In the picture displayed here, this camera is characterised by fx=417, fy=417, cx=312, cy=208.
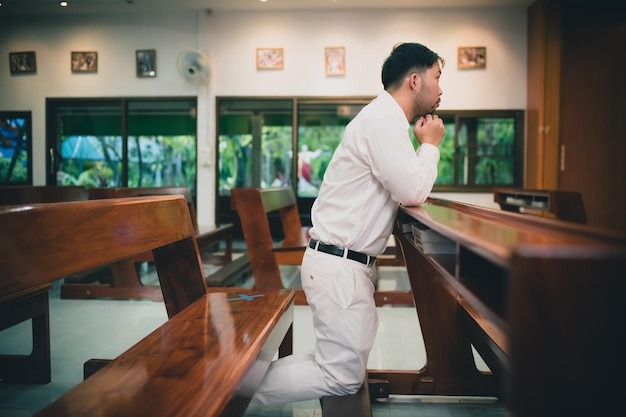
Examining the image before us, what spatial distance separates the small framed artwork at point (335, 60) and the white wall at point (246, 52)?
0.24ft

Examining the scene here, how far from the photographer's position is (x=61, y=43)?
6566 millimetres

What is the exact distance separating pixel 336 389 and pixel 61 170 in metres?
6.86

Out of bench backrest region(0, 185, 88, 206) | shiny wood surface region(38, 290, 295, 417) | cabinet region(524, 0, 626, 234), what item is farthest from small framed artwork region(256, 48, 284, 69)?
shiny wood surface region(38, 290, 295, 417)

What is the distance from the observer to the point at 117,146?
710 centimetres

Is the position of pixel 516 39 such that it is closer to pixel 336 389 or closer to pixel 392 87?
pixel 392 87

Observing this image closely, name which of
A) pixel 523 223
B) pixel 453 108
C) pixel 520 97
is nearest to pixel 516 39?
pixel 520 97

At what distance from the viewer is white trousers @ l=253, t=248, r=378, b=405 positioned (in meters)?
1.43

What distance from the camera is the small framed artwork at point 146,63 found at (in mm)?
6352

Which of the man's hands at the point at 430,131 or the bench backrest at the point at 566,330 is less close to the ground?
the man's hands at the point at 430,131

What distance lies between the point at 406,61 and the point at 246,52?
17.0ft

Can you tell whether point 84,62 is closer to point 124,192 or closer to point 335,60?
point 335,60

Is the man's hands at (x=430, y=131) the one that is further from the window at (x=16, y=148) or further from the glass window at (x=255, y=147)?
the window at (x=16, y=148)

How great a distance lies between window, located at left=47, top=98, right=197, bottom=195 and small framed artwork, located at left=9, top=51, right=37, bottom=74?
2.02 feet

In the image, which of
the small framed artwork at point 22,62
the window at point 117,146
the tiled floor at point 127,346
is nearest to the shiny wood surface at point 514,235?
the tiled floor at point 127,346
